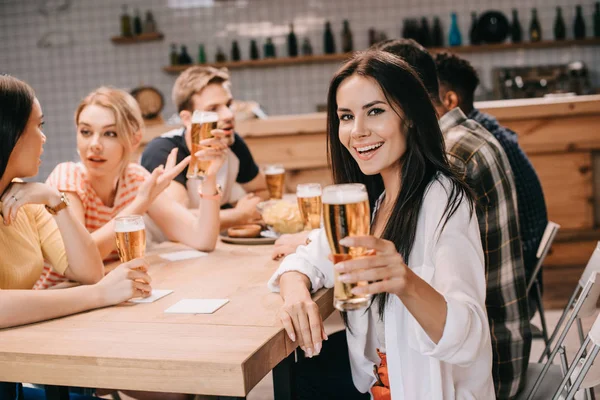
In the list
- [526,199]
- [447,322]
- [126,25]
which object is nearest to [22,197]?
[447,322]

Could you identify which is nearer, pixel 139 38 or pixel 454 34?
pixel 454 34

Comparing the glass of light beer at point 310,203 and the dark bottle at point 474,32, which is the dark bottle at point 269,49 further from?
the glass of light beer at point 310,203

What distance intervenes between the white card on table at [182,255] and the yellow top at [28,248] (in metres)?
0.38

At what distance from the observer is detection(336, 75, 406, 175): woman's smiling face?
1.40 metres

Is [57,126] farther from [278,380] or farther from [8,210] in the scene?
[278,380]

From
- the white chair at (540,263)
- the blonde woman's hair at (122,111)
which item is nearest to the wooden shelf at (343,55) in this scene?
the white chair at (540,263)

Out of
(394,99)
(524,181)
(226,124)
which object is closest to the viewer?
(394,99)

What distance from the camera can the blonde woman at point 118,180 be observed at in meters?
2.18

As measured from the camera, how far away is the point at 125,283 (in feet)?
5.11

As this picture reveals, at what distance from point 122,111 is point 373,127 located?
122cm

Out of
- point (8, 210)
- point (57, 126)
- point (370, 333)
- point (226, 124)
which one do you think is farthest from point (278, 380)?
point (57, 126)

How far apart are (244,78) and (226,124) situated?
358 centimetres

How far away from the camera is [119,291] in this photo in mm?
1552

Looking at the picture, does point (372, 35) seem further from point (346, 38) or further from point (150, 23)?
point (150, 23)
